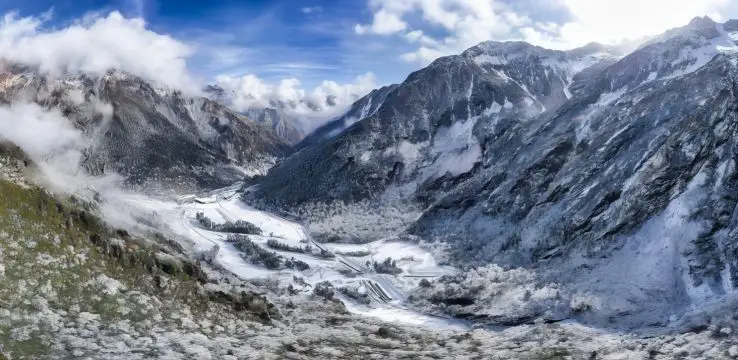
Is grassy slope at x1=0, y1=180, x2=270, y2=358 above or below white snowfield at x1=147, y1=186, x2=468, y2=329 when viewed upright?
below

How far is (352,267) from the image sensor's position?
12900cm

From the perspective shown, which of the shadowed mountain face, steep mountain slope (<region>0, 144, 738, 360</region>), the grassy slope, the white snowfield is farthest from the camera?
the white snowfield

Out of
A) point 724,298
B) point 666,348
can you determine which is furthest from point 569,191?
point 666,348

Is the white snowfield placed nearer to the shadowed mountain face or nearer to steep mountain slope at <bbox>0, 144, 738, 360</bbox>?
the shadowed mountain face

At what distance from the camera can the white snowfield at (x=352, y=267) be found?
326ft

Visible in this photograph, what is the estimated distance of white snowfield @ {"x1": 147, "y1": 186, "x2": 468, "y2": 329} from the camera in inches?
3915

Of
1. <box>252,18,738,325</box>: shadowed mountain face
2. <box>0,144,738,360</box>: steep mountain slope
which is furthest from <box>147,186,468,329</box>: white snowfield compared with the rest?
<box>0,144,738,360</box>: steep mountain slope

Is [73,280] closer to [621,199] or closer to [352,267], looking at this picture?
[352,267]

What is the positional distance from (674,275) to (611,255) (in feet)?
40.3

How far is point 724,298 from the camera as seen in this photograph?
75.8 m

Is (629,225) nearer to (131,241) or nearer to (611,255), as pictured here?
(611,255)

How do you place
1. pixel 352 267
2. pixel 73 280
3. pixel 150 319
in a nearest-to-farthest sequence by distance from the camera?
pixel 73 280 < pixel 150 319 < pixel 352 267

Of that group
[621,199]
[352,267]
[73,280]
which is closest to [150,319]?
[73,280]

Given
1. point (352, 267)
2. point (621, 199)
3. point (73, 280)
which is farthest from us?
point (352, 267)
